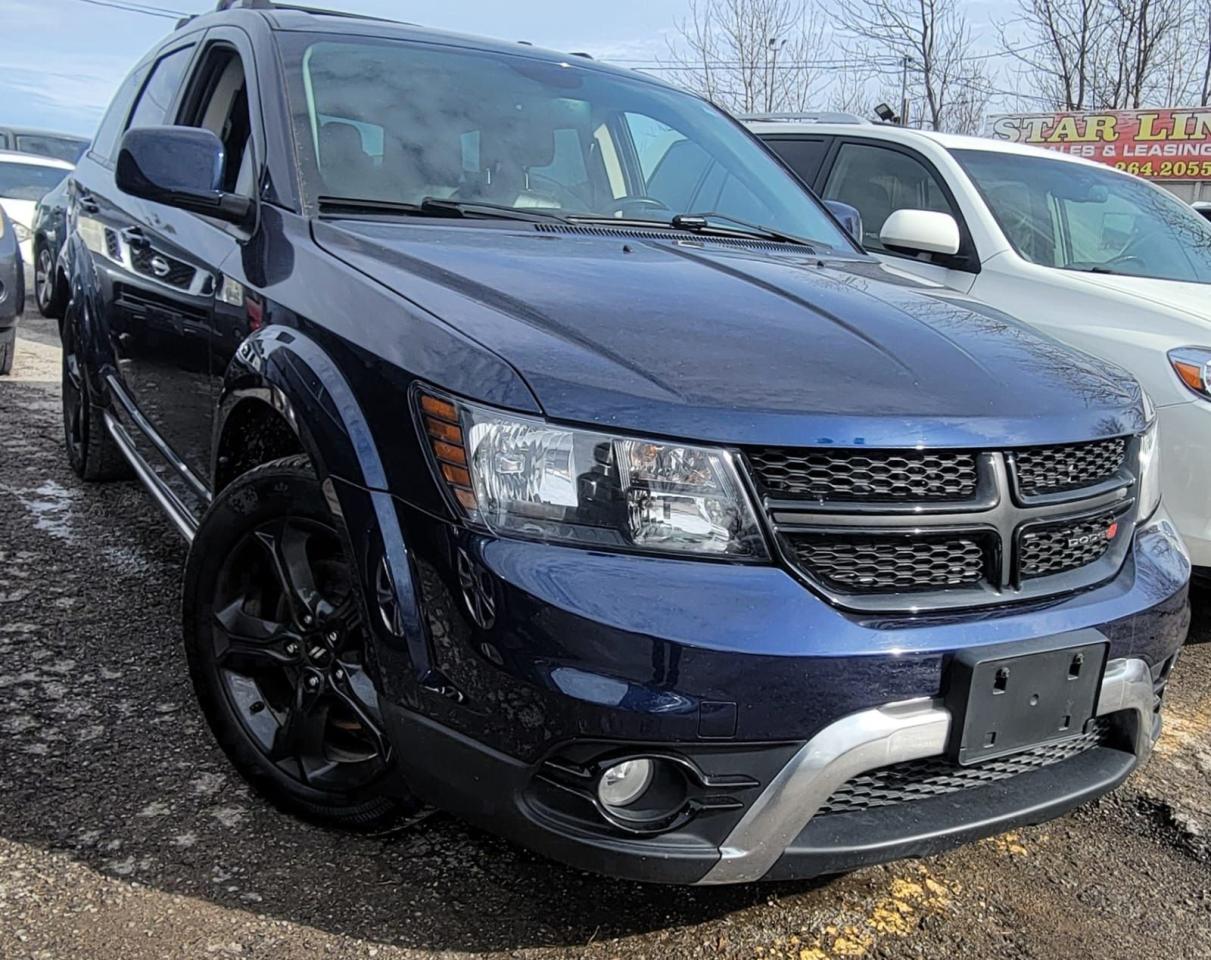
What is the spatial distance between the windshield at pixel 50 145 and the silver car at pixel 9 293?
9.96 m

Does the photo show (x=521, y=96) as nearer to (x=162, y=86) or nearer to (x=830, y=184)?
(x=162, y=86)

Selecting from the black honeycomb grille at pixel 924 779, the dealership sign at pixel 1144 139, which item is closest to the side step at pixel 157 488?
the black honeycomb grille at pixel 924 779

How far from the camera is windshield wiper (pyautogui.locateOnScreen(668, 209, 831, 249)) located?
9.93 ft

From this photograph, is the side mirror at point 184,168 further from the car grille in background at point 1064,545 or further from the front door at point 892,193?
the front door at point 892,193

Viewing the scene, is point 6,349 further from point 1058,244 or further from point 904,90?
point 904,90

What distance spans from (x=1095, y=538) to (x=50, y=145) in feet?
56.7

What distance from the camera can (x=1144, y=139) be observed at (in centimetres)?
1541

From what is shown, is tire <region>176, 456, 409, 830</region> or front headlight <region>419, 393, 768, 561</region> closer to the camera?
→ front headlight <region>419, 393, 768, 561</region>

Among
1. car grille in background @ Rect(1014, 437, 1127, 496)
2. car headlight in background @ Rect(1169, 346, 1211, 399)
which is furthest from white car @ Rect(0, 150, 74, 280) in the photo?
car grille in background @ Rect(1014, 437, 1127, 496)

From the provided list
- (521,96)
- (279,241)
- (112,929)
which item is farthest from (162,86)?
(112,929)

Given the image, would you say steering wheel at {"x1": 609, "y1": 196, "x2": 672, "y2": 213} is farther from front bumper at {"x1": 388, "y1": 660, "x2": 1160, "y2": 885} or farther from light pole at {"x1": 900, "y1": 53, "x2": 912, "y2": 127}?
light pole at {"x1": 900, "y1": 53, "x2": 912, "y2": 127}

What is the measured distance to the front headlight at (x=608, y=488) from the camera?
1.75m

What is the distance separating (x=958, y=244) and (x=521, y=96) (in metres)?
2.05

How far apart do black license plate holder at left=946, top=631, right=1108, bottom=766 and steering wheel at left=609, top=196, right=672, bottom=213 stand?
168 centimetres
